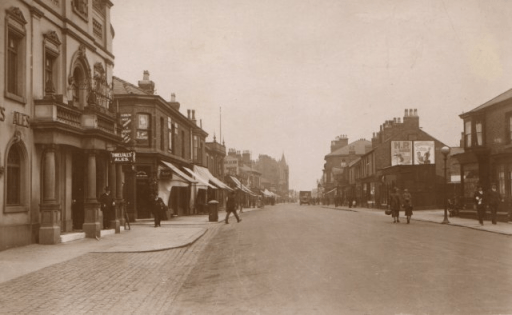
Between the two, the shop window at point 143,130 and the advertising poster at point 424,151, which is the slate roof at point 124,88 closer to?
the shop window at point 143,130

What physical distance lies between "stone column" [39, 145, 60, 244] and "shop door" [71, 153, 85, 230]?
350cm

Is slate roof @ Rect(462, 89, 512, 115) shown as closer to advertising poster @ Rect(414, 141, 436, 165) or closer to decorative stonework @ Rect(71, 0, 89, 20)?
decorative stonework @ Rect(71, 0, 89, 20)

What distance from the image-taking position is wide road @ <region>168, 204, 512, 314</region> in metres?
7.35

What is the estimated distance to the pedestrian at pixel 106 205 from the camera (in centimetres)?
2141

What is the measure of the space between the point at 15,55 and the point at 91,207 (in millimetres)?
5730

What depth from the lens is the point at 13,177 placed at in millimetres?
16344

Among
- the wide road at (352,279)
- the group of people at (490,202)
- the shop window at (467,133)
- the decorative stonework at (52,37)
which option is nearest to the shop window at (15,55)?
the decorative stonework at (52,37)

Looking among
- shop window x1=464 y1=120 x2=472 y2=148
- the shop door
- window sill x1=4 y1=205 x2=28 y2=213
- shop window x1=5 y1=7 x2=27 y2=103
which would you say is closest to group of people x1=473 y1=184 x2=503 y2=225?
shop window x1=464 y1=120 x2=472 y2=148

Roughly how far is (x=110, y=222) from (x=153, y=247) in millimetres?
7059

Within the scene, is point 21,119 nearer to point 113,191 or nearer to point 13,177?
point 13,177

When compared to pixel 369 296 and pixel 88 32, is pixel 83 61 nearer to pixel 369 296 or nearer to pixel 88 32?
pixel 88 32

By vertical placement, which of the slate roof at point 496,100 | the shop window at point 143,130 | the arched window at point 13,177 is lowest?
the arched window at point 13,177

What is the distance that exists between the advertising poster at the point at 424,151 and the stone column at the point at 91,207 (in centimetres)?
4462

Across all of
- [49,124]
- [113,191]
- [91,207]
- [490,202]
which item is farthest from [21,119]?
[490,202]
